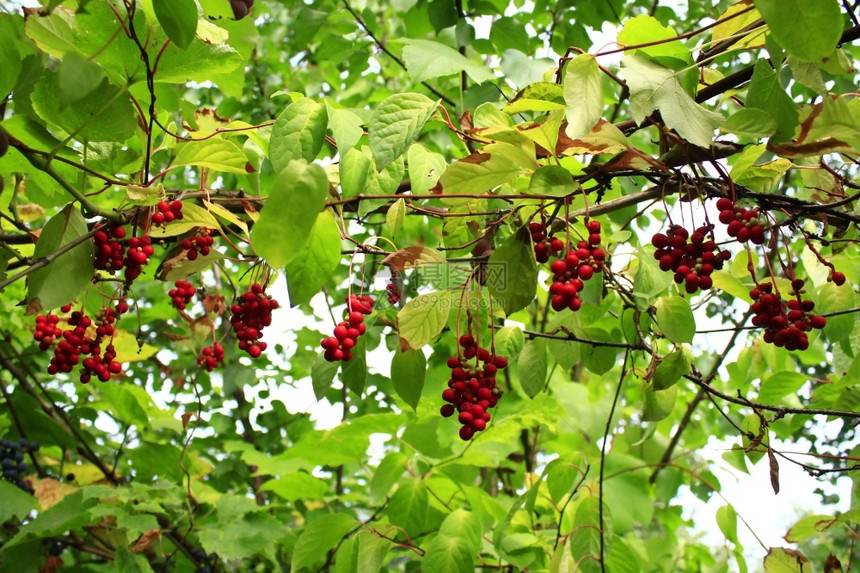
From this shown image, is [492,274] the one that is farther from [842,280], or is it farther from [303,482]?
[303,482]

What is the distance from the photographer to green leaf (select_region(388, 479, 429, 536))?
5.61 feet

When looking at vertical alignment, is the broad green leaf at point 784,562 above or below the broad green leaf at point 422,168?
below

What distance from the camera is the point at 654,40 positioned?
3.59ft

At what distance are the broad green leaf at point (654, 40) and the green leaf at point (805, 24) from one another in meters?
0.26

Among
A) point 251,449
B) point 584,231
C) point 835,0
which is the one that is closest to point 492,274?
point 584,231

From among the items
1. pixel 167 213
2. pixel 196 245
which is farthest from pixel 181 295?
pixel 167 213

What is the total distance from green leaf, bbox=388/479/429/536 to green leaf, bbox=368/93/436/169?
1.00m

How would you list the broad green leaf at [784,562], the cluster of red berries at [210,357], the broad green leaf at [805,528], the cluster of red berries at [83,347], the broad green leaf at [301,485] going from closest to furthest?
1. the cluster of red berries at [83,347]
2. the broad green leaf at [784,562]
3. the broad green leaf at [805,528]
4. the cluster of red berries at [210,357]
5. the broad green leaf at [301,485]

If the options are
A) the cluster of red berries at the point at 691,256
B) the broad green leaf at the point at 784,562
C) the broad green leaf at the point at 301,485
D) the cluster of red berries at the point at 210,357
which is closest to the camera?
the cluster of red berries at the point at 691,256

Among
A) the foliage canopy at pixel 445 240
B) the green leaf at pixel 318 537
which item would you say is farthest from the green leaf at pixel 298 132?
the green leaf at pixel 318 537

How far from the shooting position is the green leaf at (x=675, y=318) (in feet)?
3.99

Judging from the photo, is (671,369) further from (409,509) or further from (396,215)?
(409,509)

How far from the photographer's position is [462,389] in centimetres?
108

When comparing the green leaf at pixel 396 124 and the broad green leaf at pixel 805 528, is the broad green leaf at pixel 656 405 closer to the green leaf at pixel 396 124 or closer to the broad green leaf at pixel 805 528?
the broad green leaf at pixel 805 528
